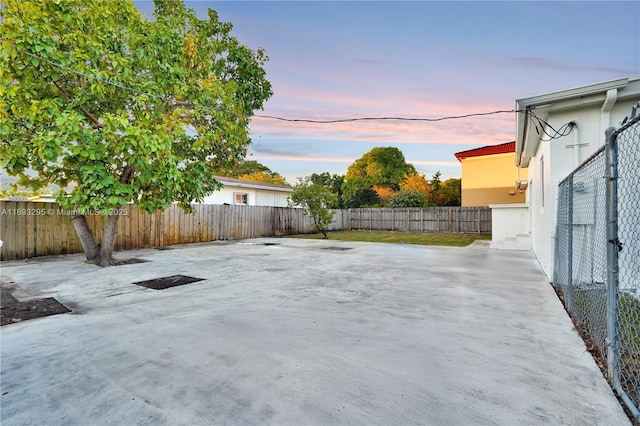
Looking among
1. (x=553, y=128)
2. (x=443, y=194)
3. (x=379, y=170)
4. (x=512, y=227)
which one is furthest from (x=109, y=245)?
(x=379, y=170)

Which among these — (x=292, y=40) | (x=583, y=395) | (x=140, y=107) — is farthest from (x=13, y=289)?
(x=292, y=40)

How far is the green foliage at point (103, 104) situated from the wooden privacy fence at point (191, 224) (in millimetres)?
1921

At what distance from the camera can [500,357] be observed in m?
2.50

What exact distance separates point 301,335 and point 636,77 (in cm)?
559

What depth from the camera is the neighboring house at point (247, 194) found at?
16797 mm

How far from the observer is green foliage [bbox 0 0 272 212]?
17.4 feet

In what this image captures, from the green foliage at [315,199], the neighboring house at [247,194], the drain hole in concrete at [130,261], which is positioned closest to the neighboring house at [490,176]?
the green foliage at [315,199]

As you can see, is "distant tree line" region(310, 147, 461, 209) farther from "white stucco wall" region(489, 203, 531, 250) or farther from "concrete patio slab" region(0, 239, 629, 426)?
"concrete patio slab" region(0, 239, 629, 426)

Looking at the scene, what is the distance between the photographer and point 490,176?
58.6ft

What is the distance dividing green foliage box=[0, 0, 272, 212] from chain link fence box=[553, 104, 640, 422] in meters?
6.05

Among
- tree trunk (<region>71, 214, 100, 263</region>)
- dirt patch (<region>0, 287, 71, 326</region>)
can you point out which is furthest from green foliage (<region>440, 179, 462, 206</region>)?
dirt patch (<region>0, 287, 71, 326</region>)

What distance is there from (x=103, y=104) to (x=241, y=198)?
1135 centimetres

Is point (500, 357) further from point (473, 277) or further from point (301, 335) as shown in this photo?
point (473, 277)

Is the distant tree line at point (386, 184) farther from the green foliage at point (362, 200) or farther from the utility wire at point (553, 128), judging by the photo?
the utility wire at point (553, 128)
